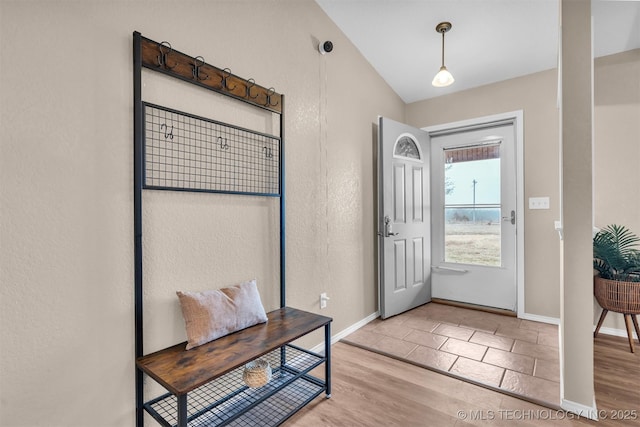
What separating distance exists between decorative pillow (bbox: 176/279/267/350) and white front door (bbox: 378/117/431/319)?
166 centimetres

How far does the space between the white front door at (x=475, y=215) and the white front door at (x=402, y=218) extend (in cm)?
18

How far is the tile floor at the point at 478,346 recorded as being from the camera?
79.4 inches

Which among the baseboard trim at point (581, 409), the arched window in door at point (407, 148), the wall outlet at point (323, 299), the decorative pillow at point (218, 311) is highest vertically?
the arched window in door at point (407, 148)

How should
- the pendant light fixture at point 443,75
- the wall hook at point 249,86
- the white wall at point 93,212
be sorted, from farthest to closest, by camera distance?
1. the pendant light fixture at point 443,75
2. the wall hook at point 249,86
3. the white wall at point 93,212

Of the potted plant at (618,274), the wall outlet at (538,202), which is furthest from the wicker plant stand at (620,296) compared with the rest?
the wall outlet at (538,202)

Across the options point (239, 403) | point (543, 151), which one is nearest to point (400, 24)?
point (543, 151)

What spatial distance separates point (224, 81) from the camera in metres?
1.74

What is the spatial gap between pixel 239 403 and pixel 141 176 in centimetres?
132

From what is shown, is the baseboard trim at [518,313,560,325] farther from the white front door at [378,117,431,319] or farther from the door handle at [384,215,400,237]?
the door handle at [384,215,400,237]

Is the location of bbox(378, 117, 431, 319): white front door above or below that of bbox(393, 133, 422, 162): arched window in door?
below

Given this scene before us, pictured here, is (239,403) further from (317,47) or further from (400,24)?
(400,24)

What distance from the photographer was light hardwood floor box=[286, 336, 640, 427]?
5.44 ft

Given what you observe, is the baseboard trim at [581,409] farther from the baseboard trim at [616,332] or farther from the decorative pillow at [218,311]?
the decorative pillow at [218,311]

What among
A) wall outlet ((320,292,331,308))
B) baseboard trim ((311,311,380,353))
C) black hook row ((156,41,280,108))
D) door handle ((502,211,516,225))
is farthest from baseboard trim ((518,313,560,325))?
black hook row ((156,41,280,108))
